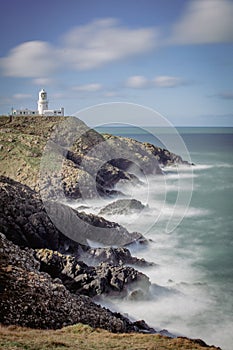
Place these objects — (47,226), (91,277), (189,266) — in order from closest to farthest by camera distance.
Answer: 1. (91,277)
2. (47,226)
3. (189,266)

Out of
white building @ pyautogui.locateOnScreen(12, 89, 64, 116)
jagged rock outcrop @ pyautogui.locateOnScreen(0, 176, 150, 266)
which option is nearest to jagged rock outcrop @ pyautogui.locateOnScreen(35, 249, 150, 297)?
jagged rock outcrop @ pyautogui.locateOnScreen(0, 176, 150, 266)

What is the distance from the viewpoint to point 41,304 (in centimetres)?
2172

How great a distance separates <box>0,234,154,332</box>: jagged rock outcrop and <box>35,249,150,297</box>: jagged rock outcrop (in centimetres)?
215

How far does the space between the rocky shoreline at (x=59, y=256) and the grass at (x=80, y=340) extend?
1.34 m

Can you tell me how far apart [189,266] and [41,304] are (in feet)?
58.0

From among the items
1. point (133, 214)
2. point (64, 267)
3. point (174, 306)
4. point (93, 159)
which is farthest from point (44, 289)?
point (93, 159)

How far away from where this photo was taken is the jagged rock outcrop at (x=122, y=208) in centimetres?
5024

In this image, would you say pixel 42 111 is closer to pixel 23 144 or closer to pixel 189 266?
pixel 23 144

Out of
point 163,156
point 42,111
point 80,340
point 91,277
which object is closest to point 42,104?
point 42,111

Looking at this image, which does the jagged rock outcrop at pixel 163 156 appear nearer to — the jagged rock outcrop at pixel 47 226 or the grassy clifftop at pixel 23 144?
the grassy clifftop at pixel 23 144

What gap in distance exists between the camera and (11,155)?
67312 millimetres

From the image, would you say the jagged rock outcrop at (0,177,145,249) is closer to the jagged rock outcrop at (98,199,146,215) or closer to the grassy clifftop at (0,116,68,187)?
the jagged rock outcrop at (98,199,146,215)

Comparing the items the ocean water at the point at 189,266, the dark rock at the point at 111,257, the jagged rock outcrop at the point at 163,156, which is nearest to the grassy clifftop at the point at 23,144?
the ocean water at the point at 189,266

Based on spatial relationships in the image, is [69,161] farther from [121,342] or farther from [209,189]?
[121,342]
